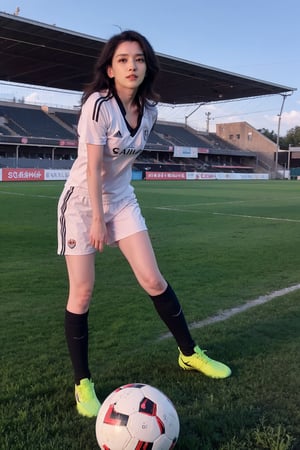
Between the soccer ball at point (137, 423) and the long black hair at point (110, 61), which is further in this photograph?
the long black hair at point (110, 61)

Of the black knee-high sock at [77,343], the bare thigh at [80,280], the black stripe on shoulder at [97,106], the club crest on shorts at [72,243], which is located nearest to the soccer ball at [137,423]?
the black knee-high sock at [77,343]

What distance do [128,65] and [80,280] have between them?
1.23 metres

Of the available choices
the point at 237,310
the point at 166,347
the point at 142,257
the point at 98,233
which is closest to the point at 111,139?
the point at 98,233

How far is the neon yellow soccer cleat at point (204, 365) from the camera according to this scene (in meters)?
3.05

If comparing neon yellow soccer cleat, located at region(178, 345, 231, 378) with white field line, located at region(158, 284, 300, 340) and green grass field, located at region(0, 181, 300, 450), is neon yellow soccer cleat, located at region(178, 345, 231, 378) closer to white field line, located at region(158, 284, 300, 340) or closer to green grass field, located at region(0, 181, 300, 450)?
green grass field, located at region(0, 181, 300, 450)

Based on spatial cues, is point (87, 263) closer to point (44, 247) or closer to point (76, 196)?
point (76, 196)

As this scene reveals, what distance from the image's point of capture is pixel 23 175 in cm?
3656

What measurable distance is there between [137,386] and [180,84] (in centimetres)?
4281

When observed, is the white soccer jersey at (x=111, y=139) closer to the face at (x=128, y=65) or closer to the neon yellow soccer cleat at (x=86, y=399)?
the face at (x=128, y=65)

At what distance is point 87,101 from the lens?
8.55 ft

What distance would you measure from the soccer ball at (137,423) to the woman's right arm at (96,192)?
0.84m

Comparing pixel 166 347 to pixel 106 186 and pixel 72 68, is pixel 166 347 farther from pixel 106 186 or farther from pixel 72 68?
pixel 72 68

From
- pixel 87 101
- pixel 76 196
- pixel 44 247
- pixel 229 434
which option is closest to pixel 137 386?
pixel 229 434

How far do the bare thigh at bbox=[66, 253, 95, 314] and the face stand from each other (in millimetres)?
999
